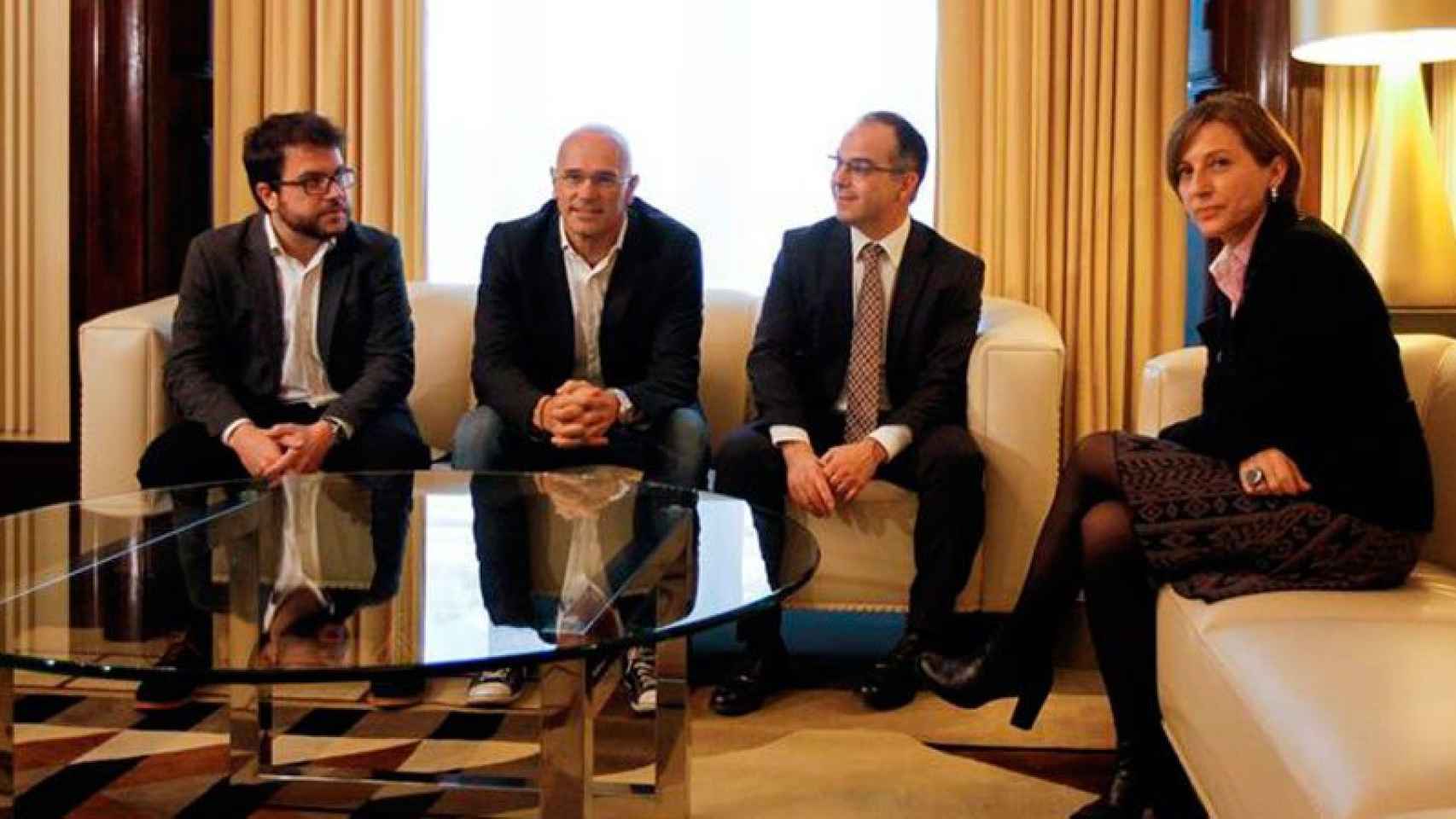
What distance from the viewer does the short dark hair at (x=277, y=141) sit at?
3598 mm

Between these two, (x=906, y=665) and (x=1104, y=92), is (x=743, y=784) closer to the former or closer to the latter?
(x=906, y=665)

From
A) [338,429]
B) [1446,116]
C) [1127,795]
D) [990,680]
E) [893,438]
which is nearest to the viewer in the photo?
[1127,795]

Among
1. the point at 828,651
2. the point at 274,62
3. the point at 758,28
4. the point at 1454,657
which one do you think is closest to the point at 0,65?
the point at 274,62

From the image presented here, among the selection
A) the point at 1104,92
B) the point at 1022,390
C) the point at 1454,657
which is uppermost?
the point at 1104,92

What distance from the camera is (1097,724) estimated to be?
3.10 meters

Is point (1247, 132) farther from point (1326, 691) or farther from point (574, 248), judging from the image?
point (574, 248)

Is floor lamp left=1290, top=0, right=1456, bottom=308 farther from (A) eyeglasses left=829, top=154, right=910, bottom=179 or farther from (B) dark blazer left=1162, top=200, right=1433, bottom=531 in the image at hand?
(B) dark blazer left=1162, top=200, right=1433, bottom=531

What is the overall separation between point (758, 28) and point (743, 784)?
2.44m

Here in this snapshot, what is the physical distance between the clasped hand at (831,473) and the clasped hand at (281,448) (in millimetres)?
950

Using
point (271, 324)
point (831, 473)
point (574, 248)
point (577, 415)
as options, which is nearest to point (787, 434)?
point (831, 473)

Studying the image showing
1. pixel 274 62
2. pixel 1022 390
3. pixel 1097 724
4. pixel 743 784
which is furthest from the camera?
pixel 274 62

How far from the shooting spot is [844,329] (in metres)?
3.59

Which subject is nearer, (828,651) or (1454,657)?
(1454,657)

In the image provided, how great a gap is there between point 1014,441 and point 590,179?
1034 millimetres
